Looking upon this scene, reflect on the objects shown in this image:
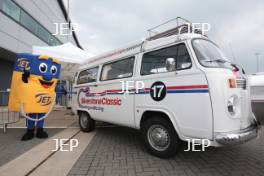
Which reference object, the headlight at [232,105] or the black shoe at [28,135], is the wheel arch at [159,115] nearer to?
the headlight at [232,105]

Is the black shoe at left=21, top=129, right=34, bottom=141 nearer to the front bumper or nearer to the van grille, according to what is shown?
the front bumper

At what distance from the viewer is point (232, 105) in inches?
105

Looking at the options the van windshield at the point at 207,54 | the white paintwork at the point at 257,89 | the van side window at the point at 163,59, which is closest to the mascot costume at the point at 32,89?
the van side window at the point at 163,59

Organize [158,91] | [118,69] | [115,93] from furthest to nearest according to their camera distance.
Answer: [118,69]
[115,93]
[158,91]

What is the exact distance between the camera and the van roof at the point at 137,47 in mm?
3212

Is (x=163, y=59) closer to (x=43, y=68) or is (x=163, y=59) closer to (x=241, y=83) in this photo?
(x=241, y=83)

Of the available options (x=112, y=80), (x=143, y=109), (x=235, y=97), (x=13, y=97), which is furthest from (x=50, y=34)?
(x=235, y=97)

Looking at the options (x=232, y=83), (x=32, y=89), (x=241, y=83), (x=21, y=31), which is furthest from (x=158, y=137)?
(x=21, y=31)

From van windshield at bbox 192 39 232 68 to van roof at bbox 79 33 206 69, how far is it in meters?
0.16

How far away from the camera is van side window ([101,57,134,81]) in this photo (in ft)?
13.5

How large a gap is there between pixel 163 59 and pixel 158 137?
1.49 meters

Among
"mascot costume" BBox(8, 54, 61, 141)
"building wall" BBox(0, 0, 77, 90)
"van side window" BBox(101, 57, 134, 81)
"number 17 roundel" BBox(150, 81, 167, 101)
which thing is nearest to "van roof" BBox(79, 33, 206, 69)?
"van side window" BBox(101, 57, 134, 81)

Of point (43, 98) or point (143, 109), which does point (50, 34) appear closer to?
point (43, 98)

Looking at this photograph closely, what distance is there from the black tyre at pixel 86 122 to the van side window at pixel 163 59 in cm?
273
